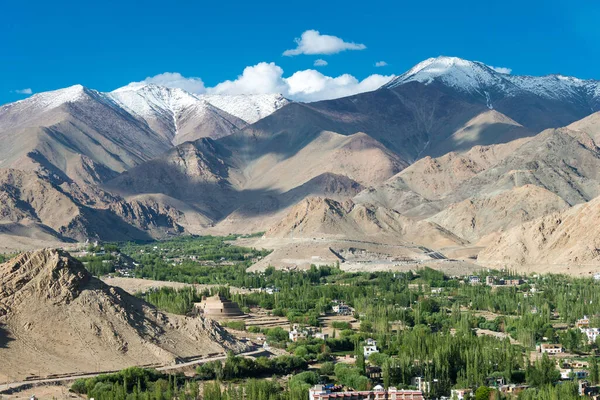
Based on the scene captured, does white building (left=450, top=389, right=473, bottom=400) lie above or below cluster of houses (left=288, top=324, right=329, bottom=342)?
below

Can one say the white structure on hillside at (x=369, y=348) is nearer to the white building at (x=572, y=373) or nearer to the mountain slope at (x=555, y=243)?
the white building at (x=572, y=373)

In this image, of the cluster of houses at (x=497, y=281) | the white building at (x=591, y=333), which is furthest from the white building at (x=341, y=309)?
the cluster of houses at (x=497, y=281)

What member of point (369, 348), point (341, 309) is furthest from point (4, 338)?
point (341, 309)

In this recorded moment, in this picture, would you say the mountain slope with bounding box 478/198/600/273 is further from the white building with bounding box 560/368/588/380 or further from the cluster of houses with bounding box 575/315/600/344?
the white building with bounding box 560/368/588/380

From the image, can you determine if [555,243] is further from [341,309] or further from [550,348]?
[550,348]

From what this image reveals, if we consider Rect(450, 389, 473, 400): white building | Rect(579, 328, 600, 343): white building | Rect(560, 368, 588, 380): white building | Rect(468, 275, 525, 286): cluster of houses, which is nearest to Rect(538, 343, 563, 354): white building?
Rect(579, 328, 600, 343): white building
